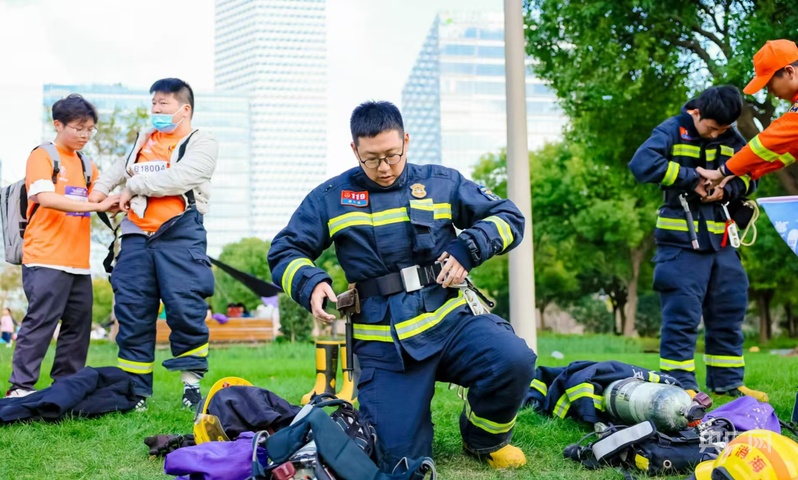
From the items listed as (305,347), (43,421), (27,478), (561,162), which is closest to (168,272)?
(43,421)

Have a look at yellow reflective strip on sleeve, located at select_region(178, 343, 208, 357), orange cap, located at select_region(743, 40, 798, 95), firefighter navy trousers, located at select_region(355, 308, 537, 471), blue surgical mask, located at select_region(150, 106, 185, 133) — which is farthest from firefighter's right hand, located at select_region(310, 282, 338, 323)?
orange cap, located at select_region(743, 40, 798, 95)

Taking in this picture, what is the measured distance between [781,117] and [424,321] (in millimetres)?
2801

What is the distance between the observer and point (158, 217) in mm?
5934

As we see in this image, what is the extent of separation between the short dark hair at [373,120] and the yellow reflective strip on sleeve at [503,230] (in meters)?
0.62

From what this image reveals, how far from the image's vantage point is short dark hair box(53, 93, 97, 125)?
6.17m

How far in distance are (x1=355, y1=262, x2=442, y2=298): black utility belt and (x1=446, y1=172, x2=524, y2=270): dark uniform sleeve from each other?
0.68 ft

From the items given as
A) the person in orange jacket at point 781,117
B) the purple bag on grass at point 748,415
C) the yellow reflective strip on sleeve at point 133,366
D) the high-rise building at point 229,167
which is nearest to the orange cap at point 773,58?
the person in orange jacket at point 781,117

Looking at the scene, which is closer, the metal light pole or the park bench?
the metal light pole

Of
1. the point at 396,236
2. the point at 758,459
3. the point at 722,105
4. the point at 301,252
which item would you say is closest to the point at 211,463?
the point at 301,252

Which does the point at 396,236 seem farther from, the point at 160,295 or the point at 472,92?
the point at 472,92

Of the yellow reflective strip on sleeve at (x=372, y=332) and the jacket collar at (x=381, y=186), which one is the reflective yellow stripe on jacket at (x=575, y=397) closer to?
the yellow reflective strip on sleeve at (x=372, y=332)

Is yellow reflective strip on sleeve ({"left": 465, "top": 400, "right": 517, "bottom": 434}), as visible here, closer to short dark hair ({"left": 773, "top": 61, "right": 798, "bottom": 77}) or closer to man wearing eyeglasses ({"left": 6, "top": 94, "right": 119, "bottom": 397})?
short dark hair ({"left": 773, "top": 61, "right": 798, "bottom": 77})

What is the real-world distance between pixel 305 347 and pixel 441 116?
5424 inches

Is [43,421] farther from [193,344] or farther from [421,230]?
[421,230]
